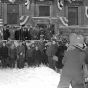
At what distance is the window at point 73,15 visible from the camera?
2002 centimetres

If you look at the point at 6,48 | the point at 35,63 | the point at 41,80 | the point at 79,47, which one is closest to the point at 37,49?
the point at 35,63

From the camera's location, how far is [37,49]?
531 inches

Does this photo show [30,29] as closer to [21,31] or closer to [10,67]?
[21,31]

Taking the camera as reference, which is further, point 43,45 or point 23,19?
point 23,19

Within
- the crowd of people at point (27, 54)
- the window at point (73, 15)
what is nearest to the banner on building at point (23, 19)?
the window at point (73, 15)

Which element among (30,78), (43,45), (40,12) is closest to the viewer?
(30,78)

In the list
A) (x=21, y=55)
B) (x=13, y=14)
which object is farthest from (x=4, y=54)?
(x=13, y=14)

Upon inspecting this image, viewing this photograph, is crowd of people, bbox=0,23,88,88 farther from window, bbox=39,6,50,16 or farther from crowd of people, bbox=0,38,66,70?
→ window, bbox=39,6,50,16

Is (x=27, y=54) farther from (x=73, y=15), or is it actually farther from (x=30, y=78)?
(x=73, y=15)

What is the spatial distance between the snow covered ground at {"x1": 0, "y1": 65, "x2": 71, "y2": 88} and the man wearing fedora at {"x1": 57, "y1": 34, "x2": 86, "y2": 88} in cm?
455

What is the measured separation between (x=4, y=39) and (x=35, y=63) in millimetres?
2728

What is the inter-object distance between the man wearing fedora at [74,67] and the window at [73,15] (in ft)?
48.5

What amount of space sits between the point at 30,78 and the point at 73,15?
10119mm

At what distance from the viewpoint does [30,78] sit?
1158 centimetres
